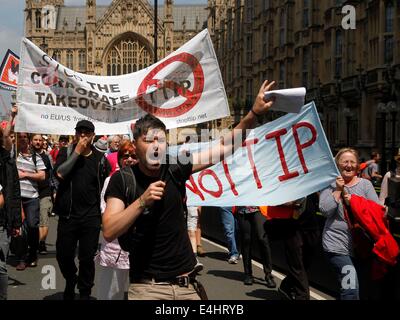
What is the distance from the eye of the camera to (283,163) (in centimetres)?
623

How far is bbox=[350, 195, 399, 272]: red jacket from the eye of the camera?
19.7 ft

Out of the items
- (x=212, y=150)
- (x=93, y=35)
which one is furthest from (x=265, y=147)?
(x=93, y=35)

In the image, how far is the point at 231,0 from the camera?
65.1 meters

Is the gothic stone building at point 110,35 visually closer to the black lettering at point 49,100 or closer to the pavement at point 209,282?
the pavement at point 209,282

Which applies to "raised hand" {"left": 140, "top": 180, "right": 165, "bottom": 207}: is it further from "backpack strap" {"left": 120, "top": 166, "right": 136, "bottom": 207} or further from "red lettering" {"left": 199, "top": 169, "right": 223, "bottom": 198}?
"red lettering" {"left": 199, "top": 169, "right": 223, "bottom": 198}

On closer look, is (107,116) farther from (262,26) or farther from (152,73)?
(262,26)

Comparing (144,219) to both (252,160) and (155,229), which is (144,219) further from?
(252,160)

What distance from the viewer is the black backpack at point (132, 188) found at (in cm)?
386

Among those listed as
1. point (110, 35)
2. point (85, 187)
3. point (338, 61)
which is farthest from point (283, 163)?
point (110, 35)

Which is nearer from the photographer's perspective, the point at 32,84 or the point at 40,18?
the point at 32,84

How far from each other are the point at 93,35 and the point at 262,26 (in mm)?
50454

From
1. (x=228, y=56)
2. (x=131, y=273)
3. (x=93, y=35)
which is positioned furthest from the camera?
(x=93, y=35)

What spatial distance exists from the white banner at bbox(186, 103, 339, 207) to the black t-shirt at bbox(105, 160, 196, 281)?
7.50ft

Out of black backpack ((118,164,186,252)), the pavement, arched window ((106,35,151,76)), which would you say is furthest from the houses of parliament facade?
black backpack ((118,164,186,252))
